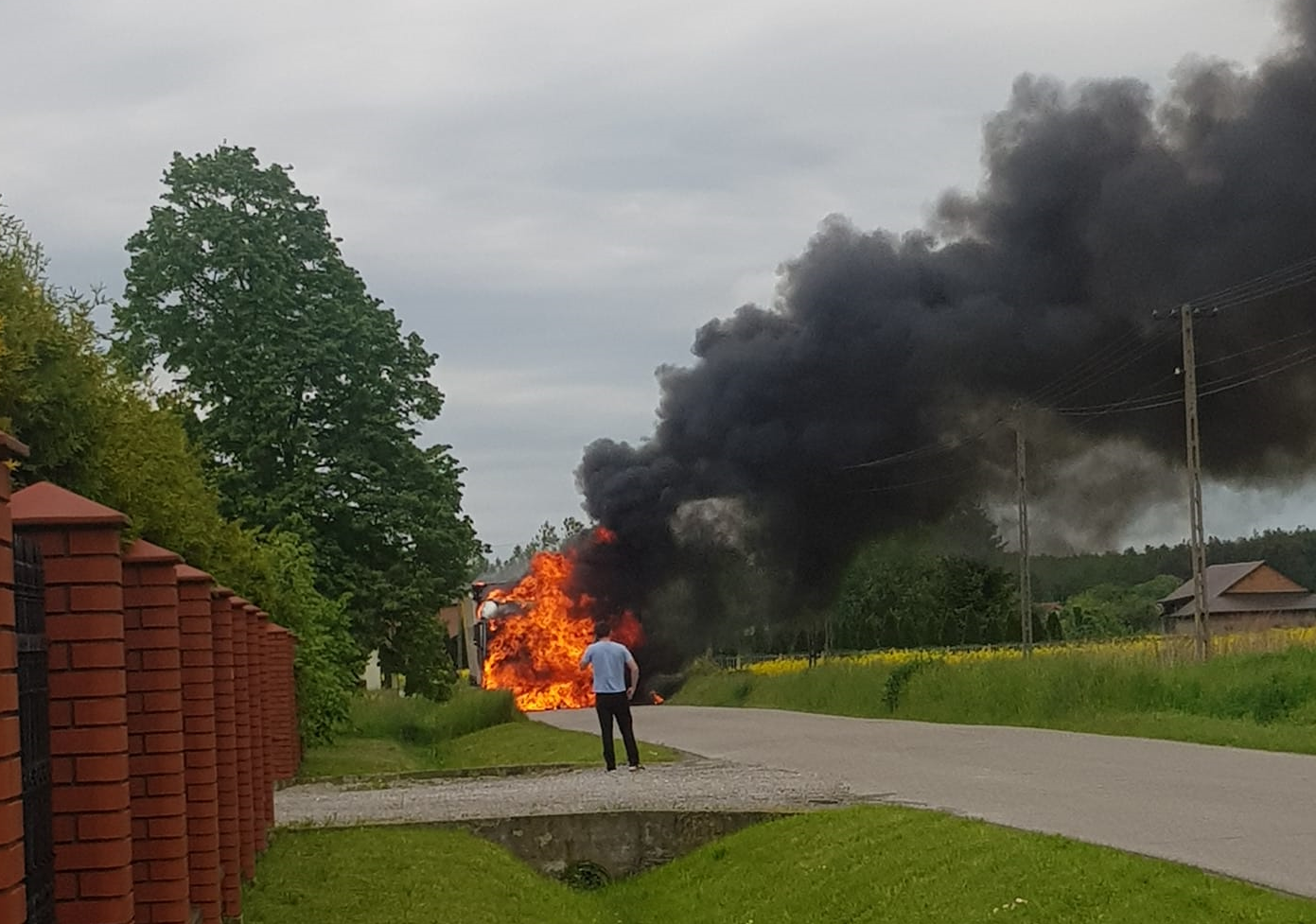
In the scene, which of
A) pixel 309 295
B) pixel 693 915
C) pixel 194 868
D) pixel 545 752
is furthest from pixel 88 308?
pixel 309 295

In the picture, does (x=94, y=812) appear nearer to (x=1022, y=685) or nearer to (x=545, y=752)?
(x=545, y=752)

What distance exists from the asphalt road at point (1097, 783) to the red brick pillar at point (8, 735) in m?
6.59

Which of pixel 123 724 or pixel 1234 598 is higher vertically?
pixel 123 724

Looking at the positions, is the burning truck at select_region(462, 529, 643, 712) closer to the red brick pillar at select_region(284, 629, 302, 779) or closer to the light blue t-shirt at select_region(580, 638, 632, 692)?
the red brick pillar at select_region(284, 629, 302, 779)

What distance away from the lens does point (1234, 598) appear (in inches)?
3403

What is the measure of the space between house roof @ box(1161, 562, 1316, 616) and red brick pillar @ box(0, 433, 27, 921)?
8231 cm

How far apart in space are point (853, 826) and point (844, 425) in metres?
26.9

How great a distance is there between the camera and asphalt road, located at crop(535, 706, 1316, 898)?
10.7 meters

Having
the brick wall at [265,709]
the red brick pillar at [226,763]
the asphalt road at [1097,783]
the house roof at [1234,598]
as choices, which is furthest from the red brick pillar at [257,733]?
the house roof at [1234,598]

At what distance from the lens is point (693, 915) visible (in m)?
11.9

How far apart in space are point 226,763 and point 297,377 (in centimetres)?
2291

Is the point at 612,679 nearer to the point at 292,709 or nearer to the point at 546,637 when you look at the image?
the point at 292,709

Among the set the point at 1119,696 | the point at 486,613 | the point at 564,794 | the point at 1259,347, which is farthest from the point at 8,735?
the point at 486,613

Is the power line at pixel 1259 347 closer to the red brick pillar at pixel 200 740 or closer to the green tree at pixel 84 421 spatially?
the green tree at pixel 84 421
